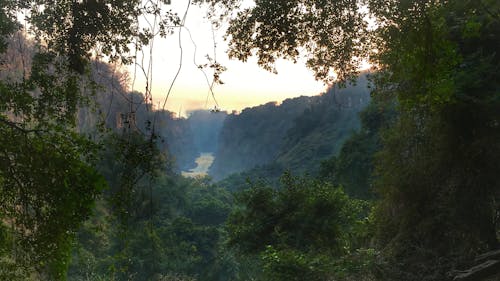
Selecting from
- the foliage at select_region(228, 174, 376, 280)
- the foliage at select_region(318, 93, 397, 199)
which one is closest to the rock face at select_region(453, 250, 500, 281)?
the foliage at select_region(228, 174, 376, 280)

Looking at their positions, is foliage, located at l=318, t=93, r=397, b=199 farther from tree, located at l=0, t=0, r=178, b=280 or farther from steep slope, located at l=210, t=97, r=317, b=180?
steep slope, located at l=210, t=97, r=317, b=180

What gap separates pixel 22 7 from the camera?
6.07m

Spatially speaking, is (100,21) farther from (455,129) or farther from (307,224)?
(307,224)

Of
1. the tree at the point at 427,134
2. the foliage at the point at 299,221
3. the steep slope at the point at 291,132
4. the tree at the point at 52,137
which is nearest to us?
the tree at the point at 52,137

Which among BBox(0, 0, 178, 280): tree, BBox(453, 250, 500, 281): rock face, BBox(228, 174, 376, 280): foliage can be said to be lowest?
BBox(228, 174, 376, 280): foliage

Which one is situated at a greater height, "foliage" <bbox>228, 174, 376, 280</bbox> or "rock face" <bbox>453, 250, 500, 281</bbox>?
"rock face" <bbox>453, 250, 500, 281</bbox>

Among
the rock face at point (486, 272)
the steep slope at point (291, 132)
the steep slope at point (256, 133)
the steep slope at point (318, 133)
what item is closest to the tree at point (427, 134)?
the rock face at point (486, 272)

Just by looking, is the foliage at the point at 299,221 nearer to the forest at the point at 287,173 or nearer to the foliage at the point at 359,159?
the forest at the point at 287,173

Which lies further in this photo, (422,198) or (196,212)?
(196,212)

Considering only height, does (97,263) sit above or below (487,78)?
below

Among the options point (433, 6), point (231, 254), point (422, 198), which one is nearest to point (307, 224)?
point (422, 198)

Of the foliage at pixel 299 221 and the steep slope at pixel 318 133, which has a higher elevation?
the steep slope at pixel 318 133

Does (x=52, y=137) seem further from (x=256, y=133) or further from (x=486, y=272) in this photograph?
(x=256, y=133)

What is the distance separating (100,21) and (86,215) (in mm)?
2917
